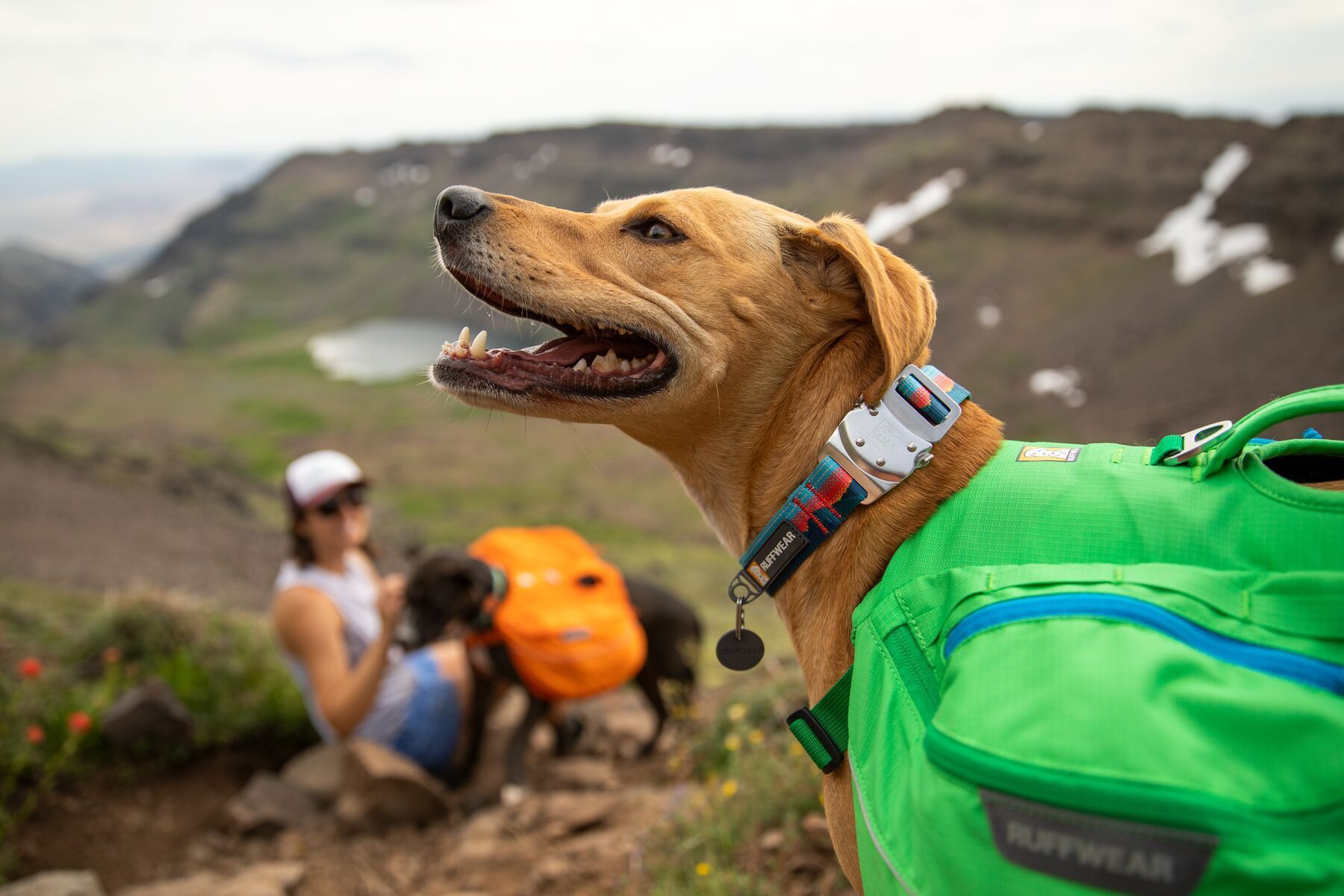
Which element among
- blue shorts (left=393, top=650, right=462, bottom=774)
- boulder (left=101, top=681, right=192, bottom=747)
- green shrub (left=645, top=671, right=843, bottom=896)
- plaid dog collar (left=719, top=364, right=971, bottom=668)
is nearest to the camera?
plaid dog collar (left=719, top=364, right=971, bottom=668)

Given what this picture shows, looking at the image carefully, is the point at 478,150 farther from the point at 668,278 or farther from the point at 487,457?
the point at 668,278

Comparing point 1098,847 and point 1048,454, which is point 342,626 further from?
point 1098,847

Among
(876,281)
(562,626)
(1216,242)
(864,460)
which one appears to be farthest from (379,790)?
(1216,242)

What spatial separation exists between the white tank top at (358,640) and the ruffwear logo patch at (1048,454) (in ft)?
14.8

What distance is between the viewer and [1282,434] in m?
8.62

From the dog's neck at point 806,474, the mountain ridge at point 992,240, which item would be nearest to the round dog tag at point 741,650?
the dog's neck at point 806,474

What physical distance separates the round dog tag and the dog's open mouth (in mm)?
757

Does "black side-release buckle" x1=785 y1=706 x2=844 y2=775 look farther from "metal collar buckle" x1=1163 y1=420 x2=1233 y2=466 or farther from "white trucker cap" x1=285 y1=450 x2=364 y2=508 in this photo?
"white trucker cap" x1=285 y1=450 x2=364 y2=508

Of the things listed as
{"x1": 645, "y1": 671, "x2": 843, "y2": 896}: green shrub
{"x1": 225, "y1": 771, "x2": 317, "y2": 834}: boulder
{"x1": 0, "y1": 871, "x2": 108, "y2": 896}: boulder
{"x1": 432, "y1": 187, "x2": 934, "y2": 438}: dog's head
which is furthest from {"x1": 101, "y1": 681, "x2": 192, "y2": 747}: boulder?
{"x1": 432, "y1": 187, "x2": 934, "y2": 438}: dog's head

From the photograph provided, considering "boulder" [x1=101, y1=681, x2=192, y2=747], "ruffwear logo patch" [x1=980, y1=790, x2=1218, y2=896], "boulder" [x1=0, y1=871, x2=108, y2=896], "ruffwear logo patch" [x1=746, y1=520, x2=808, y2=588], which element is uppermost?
"ruffwear logo patch" [x1=980, y1=790, x2=1218, y2=896]

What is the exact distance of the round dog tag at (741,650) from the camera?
2432mm

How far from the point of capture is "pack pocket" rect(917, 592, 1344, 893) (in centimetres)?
134

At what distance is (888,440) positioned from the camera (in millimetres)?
2141

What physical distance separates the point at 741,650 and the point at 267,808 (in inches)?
188
